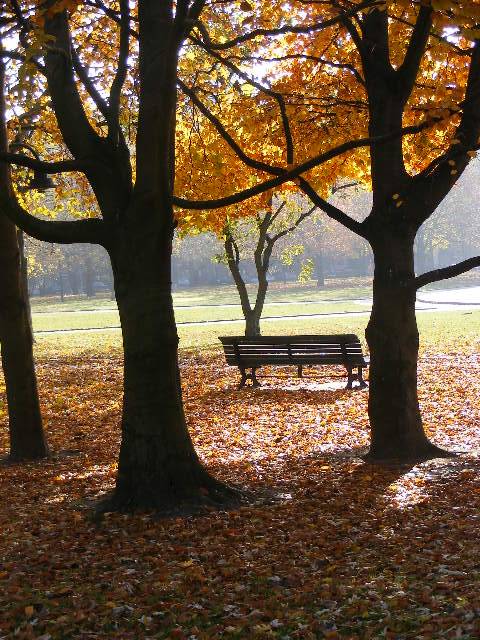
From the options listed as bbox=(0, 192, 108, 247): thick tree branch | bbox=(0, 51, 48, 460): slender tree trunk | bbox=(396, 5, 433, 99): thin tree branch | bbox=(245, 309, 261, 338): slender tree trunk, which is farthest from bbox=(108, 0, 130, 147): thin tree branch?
bbox=(245, 309, 261, 338): slender tree trunk

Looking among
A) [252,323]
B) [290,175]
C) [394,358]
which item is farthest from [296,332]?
[290,175]

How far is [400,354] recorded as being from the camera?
32.9 feet

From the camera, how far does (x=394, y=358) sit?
1005cm

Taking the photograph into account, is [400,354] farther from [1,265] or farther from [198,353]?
[198,353]

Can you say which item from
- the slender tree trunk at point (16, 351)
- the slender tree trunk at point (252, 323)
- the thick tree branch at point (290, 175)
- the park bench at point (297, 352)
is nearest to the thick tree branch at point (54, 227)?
the thick tree branch at point (290, 175)

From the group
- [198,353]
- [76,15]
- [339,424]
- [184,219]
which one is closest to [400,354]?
[339,424]

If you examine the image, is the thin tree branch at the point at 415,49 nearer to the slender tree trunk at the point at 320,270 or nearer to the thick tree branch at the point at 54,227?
the thick tree branch at the point at 54,227

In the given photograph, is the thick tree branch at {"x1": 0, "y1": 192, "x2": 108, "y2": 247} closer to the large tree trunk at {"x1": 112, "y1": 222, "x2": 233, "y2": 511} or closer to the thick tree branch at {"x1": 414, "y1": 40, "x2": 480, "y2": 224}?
the large tree trunk at {"x1": 112, "y1": 222, "x2": 233, "y2": 511}

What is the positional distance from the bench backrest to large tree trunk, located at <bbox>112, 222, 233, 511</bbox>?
28.5 feet

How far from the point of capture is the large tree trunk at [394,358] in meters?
9.89

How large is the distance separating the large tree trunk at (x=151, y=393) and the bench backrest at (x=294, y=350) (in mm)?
8682

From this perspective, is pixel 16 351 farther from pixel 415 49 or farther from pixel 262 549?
pixel 415 49

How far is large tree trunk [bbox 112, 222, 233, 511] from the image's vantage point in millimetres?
7797

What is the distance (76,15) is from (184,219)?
19.0 feet
